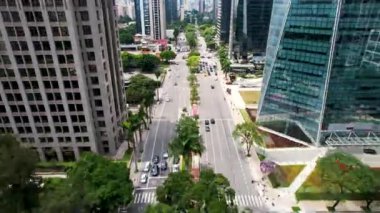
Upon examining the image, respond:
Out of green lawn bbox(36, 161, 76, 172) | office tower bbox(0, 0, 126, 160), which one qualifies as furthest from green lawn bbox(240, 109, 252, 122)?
green lawn bbox(36, 161, 76, 172)

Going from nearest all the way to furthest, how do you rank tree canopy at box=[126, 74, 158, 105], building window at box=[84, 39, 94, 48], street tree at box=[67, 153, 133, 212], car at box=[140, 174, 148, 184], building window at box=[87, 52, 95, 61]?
1. street tree at box=[67, 153, 133, 212]
2. car at box=[140, 174, 148, 184]
3. building window at box=[84, 39, 94, 48]
4. building window at box=[87, 52, 95, 61]
5. tree canopy at box=[126, 74, 158, 105]

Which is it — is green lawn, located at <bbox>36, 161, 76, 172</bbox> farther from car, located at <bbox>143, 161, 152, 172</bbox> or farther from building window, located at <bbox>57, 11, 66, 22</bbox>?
building window, located at <bbox>57, 11, 66, 22</bbox>

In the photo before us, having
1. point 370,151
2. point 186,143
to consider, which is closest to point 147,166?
point 186,143

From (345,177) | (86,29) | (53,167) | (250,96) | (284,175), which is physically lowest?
(53,167)

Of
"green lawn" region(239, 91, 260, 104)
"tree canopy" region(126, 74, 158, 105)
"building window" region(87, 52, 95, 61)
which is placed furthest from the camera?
"green lawn" region(239, 91, 260, 104)

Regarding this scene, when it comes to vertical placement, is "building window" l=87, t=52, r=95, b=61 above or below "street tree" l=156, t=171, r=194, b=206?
above

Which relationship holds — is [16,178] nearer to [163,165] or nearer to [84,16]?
[163,165]
